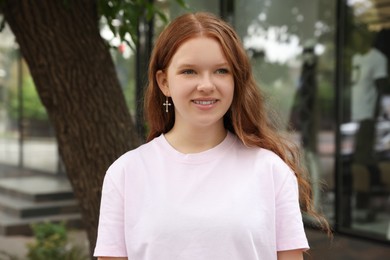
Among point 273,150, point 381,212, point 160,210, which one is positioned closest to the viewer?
point 160,210

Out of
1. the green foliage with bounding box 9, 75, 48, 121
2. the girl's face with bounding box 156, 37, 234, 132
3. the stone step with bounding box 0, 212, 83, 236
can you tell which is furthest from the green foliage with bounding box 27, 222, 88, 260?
the girl's face with bounding box 156, 37, 234, 132

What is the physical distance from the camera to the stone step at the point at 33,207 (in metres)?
8.55

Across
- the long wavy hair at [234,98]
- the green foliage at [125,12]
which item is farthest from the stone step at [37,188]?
the long wavy hair at [234,98]

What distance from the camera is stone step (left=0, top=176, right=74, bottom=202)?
894 centimetres

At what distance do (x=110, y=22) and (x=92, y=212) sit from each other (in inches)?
34.2

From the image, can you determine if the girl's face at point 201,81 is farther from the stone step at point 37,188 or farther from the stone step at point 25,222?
the stone step at point 37,188

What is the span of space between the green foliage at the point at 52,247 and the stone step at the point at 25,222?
1.78m

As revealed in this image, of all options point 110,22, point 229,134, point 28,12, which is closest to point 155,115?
point 229,134

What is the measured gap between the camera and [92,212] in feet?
10.5

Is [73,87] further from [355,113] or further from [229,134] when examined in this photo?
[355,113]

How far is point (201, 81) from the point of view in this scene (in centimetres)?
169

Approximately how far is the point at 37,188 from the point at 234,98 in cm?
766

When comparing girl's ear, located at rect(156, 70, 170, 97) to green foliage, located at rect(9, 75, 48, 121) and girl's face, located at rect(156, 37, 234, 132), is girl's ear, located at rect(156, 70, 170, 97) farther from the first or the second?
Result: green foliage, located at rect(9, 75, 48, 121)

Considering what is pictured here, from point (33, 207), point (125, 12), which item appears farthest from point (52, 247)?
point (125, 12)
